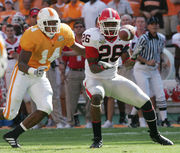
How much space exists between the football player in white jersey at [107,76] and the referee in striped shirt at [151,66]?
257 centimetres

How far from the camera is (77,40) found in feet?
29.3

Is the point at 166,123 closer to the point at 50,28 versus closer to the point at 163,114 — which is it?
the point at 163,114

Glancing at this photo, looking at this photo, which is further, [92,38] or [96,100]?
[92,38]

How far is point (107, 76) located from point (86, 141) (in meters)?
1.10

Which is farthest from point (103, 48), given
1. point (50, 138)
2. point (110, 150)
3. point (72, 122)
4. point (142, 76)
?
point (72, 122)

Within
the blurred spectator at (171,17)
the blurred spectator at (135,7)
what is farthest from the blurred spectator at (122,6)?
the blurred spectator at (171,17)

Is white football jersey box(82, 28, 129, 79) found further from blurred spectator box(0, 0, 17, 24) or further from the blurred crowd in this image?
blurred spectator box(0, 0, 17, 24)

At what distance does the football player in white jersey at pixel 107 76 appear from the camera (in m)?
5.98

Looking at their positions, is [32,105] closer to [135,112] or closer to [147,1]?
[135,112]

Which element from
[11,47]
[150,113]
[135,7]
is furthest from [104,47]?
[135,7]

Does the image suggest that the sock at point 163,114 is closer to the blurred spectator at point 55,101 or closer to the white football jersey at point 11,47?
the blurred spectator at point 55,101

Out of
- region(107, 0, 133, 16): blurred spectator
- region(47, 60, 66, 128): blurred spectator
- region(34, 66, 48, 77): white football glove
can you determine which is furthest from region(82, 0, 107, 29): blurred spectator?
region(34, 66, 48, 77): white football glove

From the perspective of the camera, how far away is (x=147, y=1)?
1058cm

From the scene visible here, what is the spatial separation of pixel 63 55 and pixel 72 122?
1131mm
